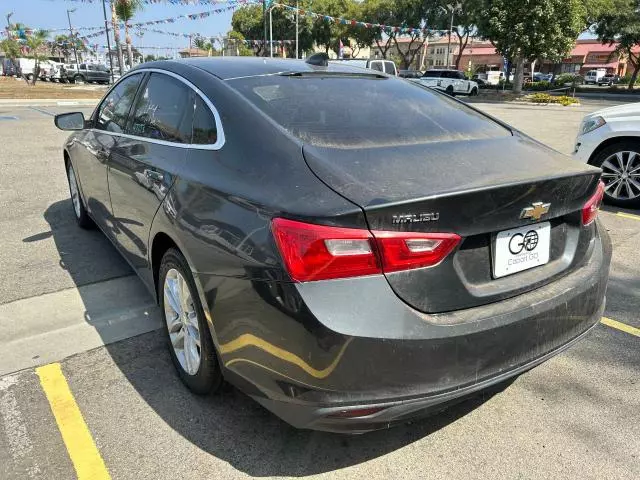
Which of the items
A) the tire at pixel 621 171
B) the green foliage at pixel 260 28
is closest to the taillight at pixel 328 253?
the tire at pixel 621 171

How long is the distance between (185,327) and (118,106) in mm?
2031

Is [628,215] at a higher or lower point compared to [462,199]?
lower

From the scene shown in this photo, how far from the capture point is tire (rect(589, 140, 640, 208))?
5.99 m

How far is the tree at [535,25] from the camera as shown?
29641 mm

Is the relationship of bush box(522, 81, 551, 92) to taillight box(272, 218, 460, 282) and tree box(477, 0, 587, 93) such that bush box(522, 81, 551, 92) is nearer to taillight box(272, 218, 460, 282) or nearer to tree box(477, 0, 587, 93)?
tree box(477, 0, 587, 93)

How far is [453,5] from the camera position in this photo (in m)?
47.2

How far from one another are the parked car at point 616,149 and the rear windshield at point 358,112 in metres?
3.78

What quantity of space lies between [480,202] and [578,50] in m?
91.1

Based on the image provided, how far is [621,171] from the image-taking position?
20.0ft

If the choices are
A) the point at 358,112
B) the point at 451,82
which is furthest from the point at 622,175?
the point at 451,82

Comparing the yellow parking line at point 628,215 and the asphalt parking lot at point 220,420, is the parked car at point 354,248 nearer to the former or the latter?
the asphalt parking lot at point 220,420

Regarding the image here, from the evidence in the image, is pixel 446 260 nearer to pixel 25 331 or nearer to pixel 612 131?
pixel 25 331

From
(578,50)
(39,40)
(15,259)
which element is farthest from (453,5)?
(15,259)

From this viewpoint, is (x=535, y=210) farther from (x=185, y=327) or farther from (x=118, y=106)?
(x=118, y=106)
